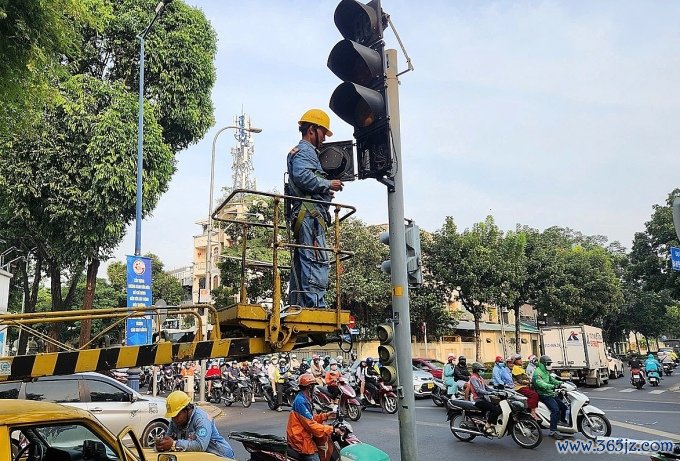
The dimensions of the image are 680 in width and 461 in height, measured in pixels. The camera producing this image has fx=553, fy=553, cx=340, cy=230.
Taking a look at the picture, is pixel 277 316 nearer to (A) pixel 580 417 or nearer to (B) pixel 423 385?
(A) pixel 580 417

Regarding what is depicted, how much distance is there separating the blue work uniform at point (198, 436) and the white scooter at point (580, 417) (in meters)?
6.86

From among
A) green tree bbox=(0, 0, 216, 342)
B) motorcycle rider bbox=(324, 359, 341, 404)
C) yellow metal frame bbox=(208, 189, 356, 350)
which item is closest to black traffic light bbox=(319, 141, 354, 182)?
yellow metal frame bbox=(208, 189, 356, 350)

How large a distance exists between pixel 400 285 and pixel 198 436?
2.44 m

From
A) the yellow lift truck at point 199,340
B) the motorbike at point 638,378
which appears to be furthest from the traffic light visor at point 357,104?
the motorbike at point 638,378

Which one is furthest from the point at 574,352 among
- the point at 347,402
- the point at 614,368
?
the point at 347,402

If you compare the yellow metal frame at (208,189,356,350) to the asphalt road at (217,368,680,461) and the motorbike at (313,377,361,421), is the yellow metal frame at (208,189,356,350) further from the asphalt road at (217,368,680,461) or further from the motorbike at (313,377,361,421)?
the motorbike at (313,377,361,421)

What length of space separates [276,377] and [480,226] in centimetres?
1765

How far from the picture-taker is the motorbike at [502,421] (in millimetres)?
9609

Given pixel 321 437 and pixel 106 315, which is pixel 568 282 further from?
pixel 106 315

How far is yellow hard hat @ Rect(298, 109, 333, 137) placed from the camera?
5055 millimetres

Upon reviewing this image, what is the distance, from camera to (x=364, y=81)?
5566 millimetres

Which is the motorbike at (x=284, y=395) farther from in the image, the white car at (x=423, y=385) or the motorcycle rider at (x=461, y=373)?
the motorcycle rider at (x=461, y=373)

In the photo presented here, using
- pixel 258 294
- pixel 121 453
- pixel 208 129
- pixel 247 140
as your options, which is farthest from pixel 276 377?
pixel 247 140

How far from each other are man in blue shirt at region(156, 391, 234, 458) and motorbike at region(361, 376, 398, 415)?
990 cm
